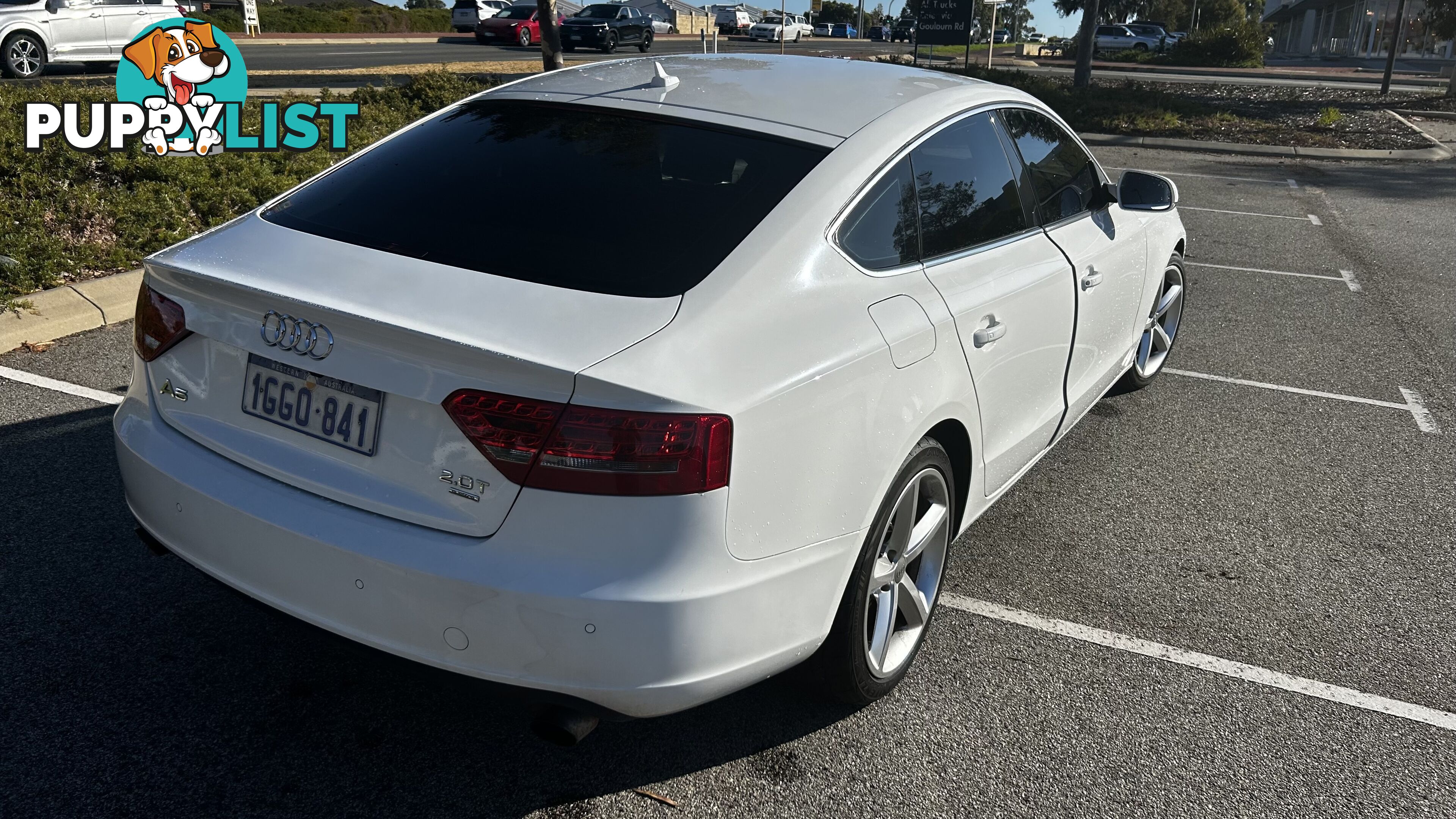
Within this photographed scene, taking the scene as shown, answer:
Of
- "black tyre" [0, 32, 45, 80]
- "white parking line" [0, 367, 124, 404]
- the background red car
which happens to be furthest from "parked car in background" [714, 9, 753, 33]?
"white parking line" [0, 367, 124, 404]

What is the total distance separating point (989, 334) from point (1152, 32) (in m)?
60.4

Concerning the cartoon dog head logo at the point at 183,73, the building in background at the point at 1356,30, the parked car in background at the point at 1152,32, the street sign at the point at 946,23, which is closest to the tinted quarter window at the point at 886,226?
the cartoon dog head logo at the point at 183,73

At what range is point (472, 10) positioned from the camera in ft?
139

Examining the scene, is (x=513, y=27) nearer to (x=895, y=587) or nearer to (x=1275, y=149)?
(x=1275, y=149)

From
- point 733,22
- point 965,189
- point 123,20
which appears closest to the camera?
point 965,189

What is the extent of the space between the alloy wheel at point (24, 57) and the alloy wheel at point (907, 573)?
63.2ft

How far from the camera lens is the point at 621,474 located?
2.14 metres

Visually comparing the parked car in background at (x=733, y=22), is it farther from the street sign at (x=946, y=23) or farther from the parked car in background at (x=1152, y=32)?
the street sign at (x=946, y=23)

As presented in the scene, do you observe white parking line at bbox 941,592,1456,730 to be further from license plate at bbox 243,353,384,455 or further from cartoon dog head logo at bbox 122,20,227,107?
cartoon dog head logo at bbox 122,20,227,107

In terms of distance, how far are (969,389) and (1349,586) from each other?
1.85 meters

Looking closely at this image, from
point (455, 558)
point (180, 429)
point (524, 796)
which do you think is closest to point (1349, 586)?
point (524, 796)

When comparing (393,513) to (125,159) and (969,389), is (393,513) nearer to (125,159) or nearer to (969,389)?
(969,389)

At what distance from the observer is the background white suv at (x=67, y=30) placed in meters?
17.3

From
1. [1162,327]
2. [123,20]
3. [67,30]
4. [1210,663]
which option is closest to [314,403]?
[1210,663]
